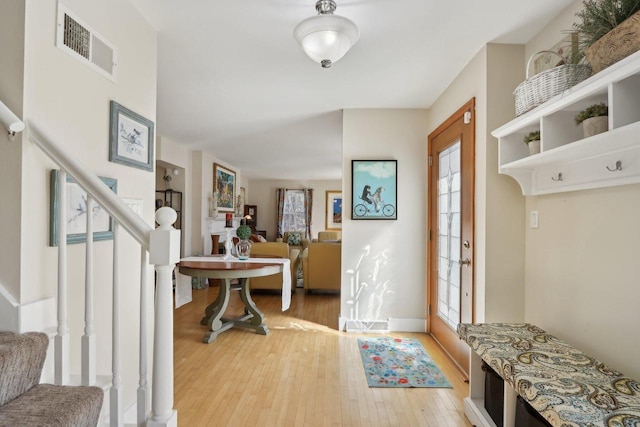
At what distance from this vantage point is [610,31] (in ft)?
3.96

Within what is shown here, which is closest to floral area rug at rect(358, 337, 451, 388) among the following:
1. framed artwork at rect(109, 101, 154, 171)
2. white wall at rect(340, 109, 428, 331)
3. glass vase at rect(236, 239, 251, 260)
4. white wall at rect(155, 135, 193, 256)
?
white wall at rect(340, 109, 428, 331)

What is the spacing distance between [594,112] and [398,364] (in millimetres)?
2201

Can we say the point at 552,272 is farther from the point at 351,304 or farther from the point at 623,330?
the point at 351,304

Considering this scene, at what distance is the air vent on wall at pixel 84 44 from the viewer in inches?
52.3

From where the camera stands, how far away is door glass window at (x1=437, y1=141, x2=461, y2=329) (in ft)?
9.11

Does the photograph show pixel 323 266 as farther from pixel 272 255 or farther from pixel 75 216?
pixel 75 216

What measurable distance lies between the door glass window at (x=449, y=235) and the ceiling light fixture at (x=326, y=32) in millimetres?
1450

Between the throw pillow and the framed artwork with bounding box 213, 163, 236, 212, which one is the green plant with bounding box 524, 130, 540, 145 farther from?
the throw pillow

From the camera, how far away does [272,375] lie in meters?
2.53

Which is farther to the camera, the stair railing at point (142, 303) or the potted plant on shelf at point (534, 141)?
the potted plant on shelf at point (534, 141)

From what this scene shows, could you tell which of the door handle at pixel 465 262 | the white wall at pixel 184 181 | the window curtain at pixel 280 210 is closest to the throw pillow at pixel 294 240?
the window curtain at pixel 280 210

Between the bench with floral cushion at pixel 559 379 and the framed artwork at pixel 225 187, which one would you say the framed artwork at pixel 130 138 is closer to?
the bench with floral cushion at pixel 559 379

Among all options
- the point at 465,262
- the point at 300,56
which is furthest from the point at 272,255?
the point at 300,56

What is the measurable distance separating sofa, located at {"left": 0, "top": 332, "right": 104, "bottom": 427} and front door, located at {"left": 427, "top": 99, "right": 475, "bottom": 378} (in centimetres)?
225
